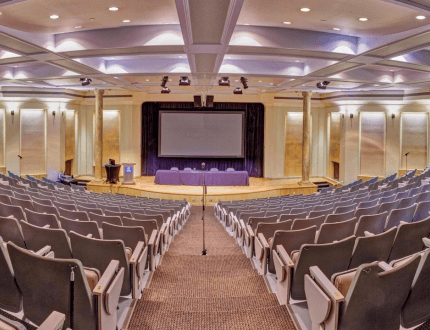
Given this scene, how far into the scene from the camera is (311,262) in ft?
10.7

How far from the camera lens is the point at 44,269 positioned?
252cm

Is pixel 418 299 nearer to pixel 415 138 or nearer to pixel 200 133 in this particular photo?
pixel 415 138

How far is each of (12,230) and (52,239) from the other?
0.68 metres

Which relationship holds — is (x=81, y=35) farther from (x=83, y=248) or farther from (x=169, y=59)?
(x=83, y=248)

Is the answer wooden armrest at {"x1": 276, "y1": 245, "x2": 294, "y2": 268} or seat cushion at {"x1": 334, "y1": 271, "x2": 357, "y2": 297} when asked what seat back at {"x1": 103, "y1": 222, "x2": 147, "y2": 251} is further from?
seat cushion at {"x1": 334, "y1": 271, "x2": 357, "y2": 297}

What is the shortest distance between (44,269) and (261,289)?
244 centimetres

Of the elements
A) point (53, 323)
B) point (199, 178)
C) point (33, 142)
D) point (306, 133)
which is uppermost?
point (306, 133)

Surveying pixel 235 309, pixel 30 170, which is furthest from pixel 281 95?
pixel 235 309

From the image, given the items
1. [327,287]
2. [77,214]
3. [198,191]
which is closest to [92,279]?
[327,287]

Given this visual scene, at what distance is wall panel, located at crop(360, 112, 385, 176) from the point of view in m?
17.9

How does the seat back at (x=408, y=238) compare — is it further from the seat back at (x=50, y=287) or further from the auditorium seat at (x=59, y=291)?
the seat back at (x=50, y=287)

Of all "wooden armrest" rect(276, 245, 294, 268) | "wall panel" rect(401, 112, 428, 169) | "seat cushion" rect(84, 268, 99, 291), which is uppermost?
"wall panel" rect(401, 112, 428, 169)

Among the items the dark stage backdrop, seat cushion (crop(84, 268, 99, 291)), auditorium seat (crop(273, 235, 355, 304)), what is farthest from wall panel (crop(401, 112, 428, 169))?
seat cushion (crop(84, 268, 99, 291))

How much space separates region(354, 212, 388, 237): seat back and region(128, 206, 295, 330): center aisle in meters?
1.29
